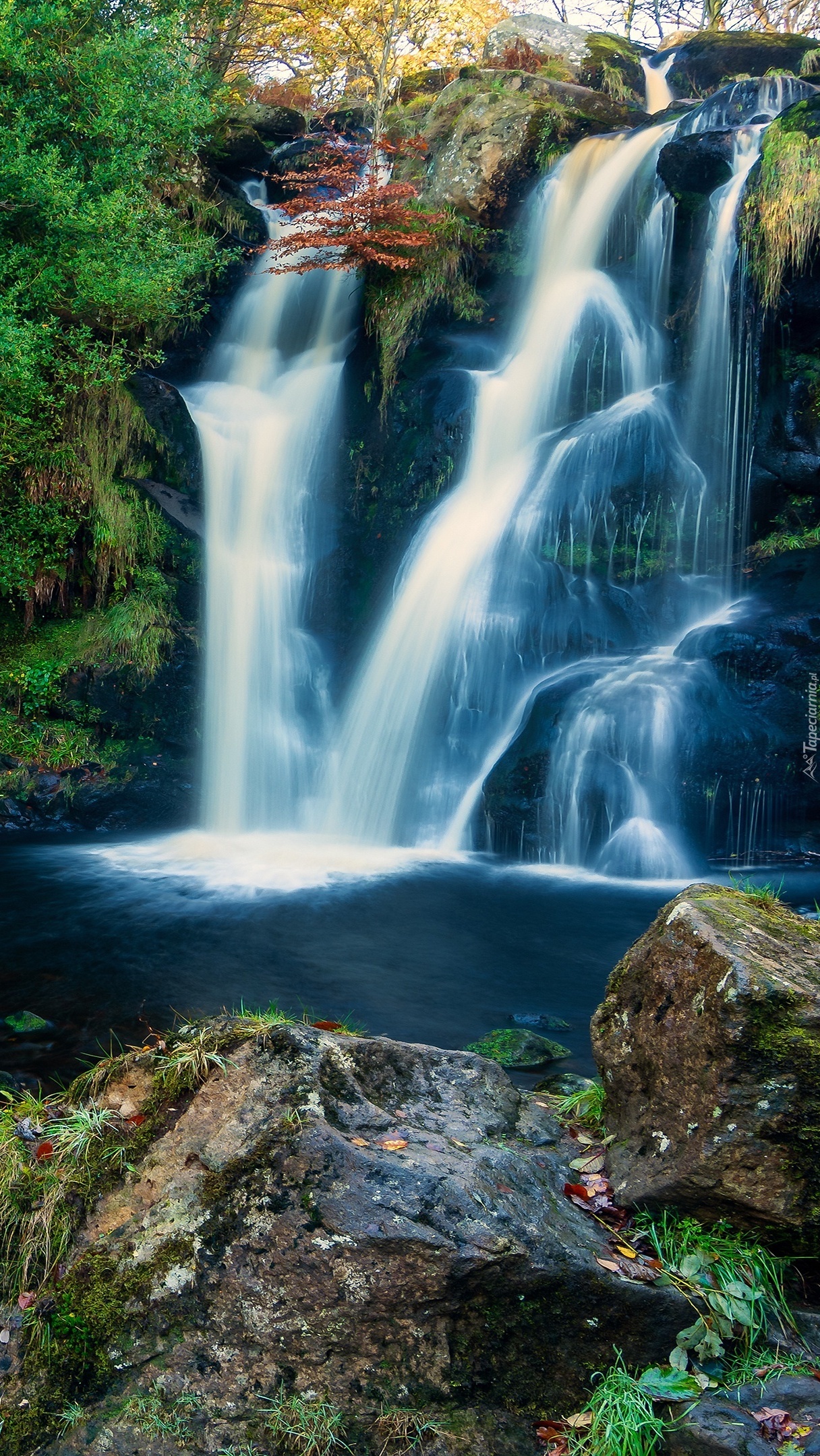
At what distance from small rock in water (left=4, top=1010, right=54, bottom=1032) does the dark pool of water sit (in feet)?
0.30

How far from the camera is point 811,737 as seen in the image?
9.13m

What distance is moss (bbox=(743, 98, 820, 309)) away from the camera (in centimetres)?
1083

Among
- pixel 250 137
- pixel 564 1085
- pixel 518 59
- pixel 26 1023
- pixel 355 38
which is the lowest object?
pixel 26 1023

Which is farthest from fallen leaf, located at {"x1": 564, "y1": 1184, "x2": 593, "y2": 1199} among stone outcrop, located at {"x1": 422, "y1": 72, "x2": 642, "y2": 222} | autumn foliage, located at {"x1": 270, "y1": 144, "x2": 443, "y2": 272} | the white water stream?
stone outcrop, located at {"x1": 422, "y1": 72, "x2": 642, "y2": 222}

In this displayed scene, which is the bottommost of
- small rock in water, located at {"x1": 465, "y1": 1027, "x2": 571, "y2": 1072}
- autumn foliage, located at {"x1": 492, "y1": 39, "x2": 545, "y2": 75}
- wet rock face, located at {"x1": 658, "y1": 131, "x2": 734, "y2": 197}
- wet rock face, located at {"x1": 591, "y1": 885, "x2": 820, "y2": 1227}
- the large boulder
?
small rock in water, located at {"x1": 465, "y1": 1027, "x2": 571, "y2": 1072}

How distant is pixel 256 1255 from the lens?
235 centimetres

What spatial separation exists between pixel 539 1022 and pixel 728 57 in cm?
2001

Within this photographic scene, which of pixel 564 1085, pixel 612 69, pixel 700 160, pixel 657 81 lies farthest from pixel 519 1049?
pixel 657 81

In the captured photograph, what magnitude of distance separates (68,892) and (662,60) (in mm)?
20747

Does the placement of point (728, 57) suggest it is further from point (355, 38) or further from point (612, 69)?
point (355, 38)

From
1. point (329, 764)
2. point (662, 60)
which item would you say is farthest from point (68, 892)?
point (662, 60)

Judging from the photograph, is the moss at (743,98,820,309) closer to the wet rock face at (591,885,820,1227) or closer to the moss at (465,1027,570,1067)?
the moss at (465,1027,570,1067)

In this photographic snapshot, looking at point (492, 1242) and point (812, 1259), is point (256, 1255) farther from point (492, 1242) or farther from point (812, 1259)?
point (812, 1259)

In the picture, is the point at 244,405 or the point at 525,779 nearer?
the point at 525,779
